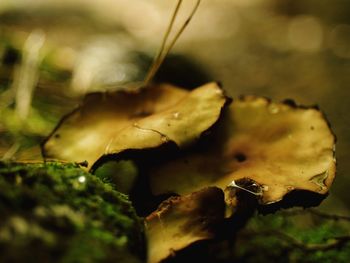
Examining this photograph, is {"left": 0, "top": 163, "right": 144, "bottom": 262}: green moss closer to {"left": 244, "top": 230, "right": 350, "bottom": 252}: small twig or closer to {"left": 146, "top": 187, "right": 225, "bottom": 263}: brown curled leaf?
{"left": 146, "top": 187, "right": 225, "bottom": 263}: brown curled leaf

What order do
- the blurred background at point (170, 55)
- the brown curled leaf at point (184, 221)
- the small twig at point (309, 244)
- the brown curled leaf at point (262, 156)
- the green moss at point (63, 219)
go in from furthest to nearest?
1. the blurred background at point (170, 55)
2. the small twig at point (309, 244)
3. the brown curled leaf at point (262, 156)
4. the brown curled leaf at point (184, 221)
5. the green moss at point (63, 219)

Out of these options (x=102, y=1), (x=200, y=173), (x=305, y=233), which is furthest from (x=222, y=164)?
(x=102, y=1)

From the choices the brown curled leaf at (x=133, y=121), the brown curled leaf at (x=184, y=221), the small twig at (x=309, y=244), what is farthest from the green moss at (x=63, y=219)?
the small twig at (x=309, y=244)

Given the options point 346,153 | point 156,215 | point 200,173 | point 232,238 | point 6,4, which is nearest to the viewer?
point 156,215

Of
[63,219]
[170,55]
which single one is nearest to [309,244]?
[63,219]

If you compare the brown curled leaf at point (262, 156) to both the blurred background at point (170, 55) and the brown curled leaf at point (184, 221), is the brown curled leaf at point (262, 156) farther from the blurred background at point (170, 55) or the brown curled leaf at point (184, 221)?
the blurred background at point (170, 55)

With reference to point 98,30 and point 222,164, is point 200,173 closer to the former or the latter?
point 222,164

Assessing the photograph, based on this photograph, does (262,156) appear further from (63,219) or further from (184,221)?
(63,219)
